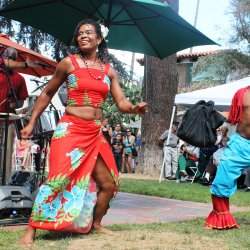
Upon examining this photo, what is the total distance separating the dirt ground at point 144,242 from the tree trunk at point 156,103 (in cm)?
889

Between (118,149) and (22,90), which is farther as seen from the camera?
(118,149)

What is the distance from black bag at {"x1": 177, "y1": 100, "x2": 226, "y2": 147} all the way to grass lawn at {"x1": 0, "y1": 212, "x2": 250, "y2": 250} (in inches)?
46.8

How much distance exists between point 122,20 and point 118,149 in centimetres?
1016

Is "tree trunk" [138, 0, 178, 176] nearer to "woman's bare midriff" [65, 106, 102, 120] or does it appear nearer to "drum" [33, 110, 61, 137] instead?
"drum" [33, 110, 61, 137]

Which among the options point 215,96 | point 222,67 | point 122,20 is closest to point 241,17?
point 222,67

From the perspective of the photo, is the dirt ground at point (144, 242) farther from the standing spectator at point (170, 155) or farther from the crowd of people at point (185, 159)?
the standing spectator at point (170, 155)

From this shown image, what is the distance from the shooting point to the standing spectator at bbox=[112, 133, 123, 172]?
17.2 metres

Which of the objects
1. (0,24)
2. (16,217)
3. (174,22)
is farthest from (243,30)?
(16,217)

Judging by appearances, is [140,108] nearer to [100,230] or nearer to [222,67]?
[100,230]

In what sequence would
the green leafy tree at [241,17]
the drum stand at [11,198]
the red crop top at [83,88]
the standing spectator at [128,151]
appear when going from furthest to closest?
the green leafy tree at [241,17] → the standing spectator at [128,151] → the drum stand at [11,198] → the red crop top at [83,88]

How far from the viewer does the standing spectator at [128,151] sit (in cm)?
1760

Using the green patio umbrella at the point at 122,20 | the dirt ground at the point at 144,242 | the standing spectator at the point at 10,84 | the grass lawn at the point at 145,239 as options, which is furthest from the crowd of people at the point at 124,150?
the dirt ground at the point at 144,242

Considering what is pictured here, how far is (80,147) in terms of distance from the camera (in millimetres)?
4801

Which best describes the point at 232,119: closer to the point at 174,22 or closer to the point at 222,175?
the point at 222,175
